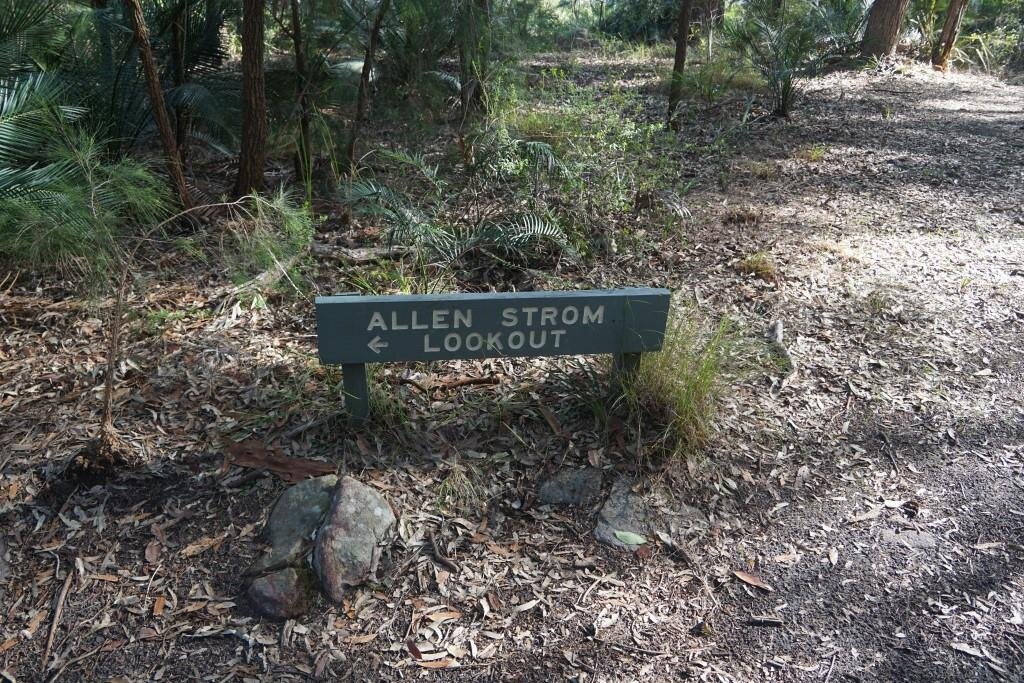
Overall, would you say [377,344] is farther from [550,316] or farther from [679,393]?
[679,393]

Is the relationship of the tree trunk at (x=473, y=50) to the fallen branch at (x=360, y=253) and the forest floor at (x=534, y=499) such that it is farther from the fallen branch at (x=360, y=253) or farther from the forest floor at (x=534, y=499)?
the forest floor at (x=534, y=499)

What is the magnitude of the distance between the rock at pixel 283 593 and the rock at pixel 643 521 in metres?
1.08

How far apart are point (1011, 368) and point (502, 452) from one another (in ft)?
8.87

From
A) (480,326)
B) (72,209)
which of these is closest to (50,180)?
Result: (72,209)

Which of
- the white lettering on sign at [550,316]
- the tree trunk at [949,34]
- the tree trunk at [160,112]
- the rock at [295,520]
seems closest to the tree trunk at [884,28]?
the tree trunk at [949,34]

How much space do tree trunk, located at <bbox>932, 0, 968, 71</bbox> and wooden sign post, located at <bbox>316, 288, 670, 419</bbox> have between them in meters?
10.6

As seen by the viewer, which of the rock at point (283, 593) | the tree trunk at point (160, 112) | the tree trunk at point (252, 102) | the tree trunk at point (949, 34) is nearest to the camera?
the rock at point (283, 593)

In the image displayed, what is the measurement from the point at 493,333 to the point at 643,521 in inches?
37.2

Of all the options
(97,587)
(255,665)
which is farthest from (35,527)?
(255,665)

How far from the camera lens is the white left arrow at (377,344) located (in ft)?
9.66

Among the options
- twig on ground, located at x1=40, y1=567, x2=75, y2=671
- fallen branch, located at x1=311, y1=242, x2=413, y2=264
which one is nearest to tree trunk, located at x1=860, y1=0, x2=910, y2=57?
fallen branch, located at x1=311, y1=242, x2=413, y2=264

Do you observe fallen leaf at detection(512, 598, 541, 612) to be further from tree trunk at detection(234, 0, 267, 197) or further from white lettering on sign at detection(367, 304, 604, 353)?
tree trunk at detection(234, 0, 267, 197)

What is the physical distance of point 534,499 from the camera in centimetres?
303

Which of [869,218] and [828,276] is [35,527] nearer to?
[828,276]
